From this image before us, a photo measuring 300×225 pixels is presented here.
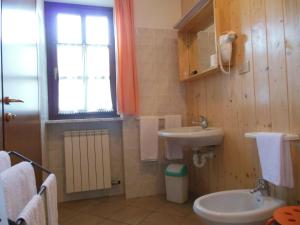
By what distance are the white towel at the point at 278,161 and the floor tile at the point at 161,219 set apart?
972mm

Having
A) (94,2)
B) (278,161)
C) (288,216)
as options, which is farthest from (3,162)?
(94,2)

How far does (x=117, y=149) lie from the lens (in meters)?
2.79

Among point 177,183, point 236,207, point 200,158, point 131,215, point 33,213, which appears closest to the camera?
point 33,213

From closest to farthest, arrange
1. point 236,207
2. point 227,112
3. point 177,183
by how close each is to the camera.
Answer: point 236,207, point 227,112, point 177,183

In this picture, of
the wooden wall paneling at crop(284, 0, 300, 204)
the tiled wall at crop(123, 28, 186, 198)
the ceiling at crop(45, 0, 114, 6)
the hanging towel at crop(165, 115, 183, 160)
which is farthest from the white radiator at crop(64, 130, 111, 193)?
the wooden wall paneling at crop(284, 0, 300, 204)

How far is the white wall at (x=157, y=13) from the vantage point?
8.97 ft

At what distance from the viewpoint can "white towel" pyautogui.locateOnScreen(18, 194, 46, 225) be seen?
0.68 metres

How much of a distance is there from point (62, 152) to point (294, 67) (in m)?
2.30

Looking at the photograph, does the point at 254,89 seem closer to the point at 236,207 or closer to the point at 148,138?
the point at 236,207

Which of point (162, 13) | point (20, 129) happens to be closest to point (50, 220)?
point (20, 129)

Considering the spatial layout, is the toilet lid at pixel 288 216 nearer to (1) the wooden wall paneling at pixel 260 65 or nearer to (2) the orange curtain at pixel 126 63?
(1) the wooden wall paneling at pixel 260 65

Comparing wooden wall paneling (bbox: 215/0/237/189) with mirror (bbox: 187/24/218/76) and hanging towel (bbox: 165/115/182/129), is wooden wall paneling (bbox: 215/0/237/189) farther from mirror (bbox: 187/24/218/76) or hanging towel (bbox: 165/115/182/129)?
hanging towel (bbox: 165/115/182/129)

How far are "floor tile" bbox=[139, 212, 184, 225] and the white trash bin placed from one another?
1.04 feet

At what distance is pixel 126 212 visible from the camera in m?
2.29
